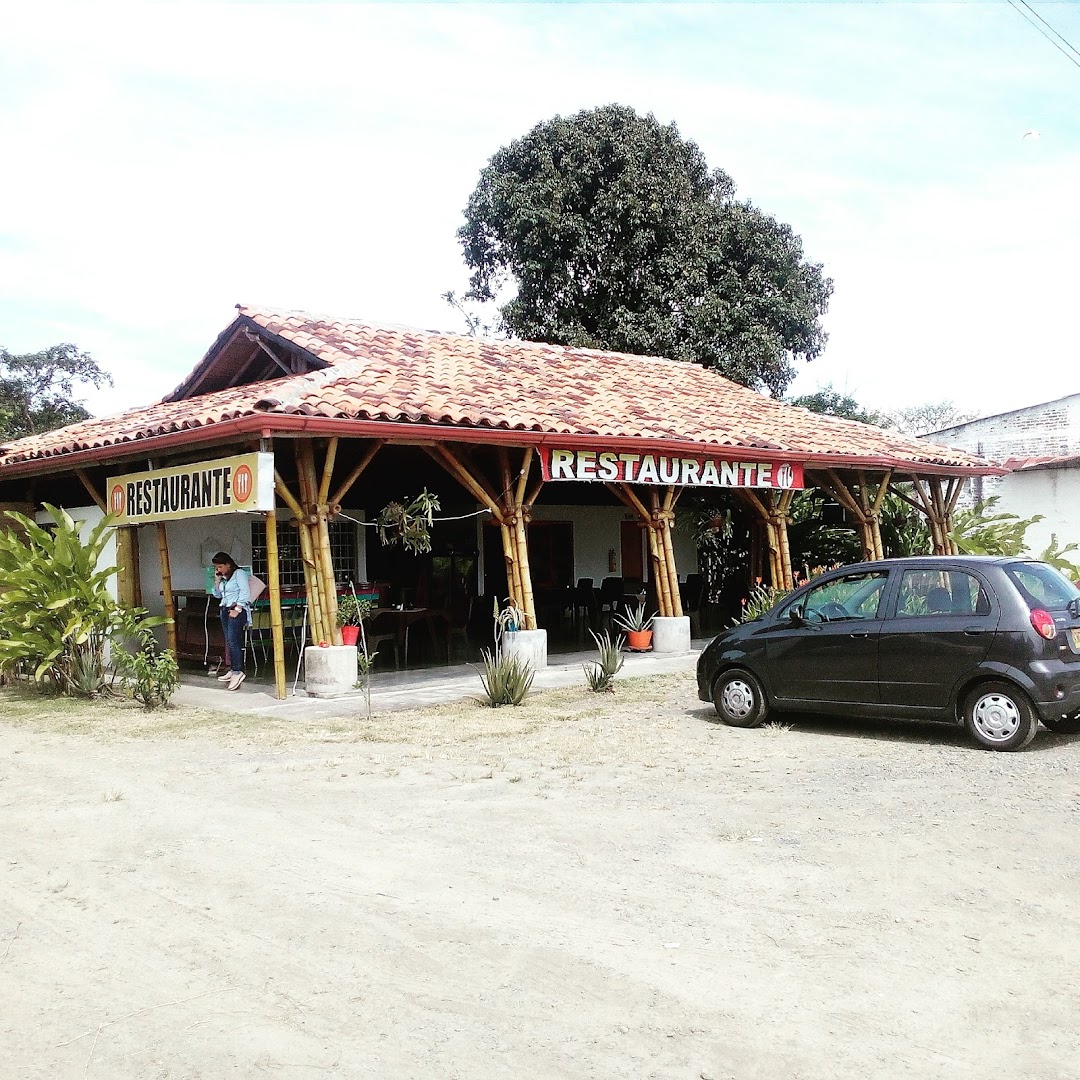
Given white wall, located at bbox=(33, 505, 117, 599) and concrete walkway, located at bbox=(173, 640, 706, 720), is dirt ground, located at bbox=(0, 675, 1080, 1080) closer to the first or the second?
concrete walkway, located at bbox=(173, 640, 706, 720)

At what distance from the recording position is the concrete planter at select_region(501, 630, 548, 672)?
42.3 feet

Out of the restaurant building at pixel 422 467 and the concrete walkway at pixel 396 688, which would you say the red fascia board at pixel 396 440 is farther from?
the concrete walkway at pixel 396 688

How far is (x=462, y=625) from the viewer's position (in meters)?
15.6

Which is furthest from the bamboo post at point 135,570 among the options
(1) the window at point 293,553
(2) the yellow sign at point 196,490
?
(1) the window at point 293,553

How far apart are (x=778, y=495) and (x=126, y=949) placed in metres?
13.5

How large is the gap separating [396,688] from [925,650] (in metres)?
6.23

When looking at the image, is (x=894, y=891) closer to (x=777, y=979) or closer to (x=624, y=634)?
(x=777, y=979)

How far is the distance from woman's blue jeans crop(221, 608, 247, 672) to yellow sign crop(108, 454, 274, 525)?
1.40 m

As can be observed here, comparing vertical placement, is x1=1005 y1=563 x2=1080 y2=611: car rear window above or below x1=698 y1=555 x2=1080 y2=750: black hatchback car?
above

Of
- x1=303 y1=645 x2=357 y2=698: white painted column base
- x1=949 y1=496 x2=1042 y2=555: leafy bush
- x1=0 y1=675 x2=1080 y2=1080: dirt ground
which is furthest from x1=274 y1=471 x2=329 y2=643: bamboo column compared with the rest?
x1=949 y1=496 x2=1042 y2=555: leafy bush

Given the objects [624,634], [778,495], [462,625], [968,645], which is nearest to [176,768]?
[968,645]

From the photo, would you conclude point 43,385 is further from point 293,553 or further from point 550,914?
point 550,914

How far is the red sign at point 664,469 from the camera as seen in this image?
13.1 m

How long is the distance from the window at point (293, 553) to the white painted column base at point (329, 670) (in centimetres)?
346
